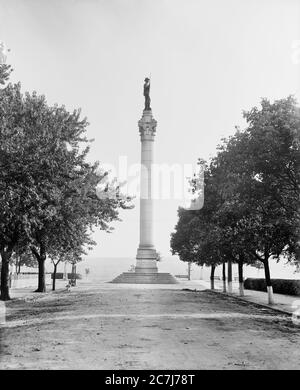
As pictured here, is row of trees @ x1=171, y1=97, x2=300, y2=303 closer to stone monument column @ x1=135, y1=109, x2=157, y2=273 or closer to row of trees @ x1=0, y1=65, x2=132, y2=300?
row of trees @ x1=0, y1=65, x2=132, y2=300

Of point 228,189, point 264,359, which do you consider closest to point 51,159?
point 228,189

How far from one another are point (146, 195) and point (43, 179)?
43.5 m

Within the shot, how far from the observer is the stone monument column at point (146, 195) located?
60.4 m

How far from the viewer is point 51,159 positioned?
18172mm

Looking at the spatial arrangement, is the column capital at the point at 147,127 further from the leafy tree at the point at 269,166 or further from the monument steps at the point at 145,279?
the leafy tree at the point at 269,166

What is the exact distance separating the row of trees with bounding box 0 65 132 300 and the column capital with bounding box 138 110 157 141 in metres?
30.7

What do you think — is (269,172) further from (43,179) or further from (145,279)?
(145,279)

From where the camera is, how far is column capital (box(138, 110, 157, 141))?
62.9 m

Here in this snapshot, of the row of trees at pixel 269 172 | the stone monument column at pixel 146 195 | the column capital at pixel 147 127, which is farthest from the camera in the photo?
the column capital at pixel 147 127

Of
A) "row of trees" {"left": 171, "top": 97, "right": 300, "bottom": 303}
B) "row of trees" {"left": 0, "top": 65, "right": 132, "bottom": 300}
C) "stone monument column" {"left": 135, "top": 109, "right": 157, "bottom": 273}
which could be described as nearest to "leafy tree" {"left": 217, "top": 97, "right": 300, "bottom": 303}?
"row of trees" {"left": 171, "top": 97, "right": 300, "bottom": 303}

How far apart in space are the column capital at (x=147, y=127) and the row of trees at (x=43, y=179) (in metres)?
30.7

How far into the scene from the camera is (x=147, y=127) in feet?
208

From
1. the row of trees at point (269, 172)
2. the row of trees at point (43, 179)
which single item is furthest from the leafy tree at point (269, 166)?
the row of trees at point (43, 179)
